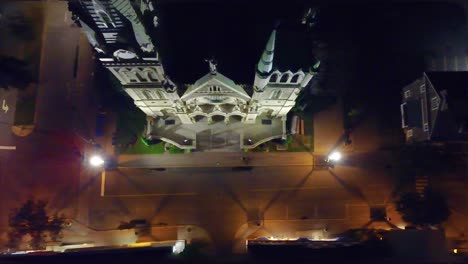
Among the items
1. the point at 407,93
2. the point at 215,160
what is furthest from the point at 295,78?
the point at 407,93

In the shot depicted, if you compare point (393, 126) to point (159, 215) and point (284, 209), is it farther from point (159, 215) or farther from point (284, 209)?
point (159, 215)

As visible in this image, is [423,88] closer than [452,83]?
No

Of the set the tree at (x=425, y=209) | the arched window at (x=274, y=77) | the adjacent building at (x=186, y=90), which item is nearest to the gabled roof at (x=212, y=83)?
the adjacent building at (x=186, y=90)

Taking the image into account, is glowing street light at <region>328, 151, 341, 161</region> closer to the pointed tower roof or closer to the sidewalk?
the sidewalk

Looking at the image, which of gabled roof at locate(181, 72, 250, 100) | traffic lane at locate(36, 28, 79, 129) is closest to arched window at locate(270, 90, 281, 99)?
gabled roof at locate(181, 72, 250, 100)

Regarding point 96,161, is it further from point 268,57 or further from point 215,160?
point 268,57

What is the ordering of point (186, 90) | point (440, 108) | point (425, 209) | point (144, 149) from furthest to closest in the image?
point (144, 149) → point (425, 209) → point (440, 108) → point (186, 90)
